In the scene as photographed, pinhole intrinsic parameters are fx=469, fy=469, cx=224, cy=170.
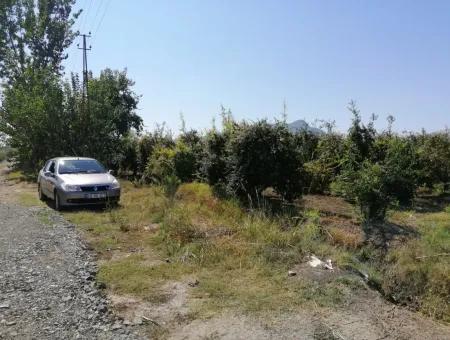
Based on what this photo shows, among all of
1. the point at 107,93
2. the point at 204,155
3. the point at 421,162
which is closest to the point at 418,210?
the point at 421,162

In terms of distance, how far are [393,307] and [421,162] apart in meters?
10.1

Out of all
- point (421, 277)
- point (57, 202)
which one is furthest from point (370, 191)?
point (57, 202)

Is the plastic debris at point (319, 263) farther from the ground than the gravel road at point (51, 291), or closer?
farther from the ground

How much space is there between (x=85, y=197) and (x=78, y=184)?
0.43m

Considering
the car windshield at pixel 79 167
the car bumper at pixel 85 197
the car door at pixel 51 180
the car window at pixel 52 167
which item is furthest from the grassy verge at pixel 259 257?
the car window at pixel 52 167

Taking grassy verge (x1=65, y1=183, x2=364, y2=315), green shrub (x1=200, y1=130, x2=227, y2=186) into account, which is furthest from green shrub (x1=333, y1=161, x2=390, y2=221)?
green shrub (x1=200, y1=130, x2=227, y2=186)

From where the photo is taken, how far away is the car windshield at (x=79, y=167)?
47.7 feet

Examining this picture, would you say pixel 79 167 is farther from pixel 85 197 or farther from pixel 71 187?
pixel 85 197

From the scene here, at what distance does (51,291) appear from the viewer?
19.9 ft

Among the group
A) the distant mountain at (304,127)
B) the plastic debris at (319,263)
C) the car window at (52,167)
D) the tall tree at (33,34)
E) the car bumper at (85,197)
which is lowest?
the plastic debris at (319,263)

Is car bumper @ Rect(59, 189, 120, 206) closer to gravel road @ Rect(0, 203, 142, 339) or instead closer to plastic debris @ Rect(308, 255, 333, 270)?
gravel road @ Rect(0, 203, 142, 339)

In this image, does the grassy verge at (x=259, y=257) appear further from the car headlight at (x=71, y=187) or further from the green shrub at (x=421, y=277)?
the car headlight at (x=71, y=187)

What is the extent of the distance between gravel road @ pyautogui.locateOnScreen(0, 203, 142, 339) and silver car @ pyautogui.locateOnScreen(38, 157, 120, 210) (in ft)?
10.7

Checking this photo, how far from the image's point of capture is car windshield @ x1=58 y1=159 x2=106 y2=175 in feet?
47.7
